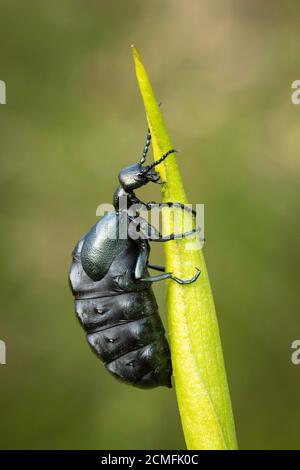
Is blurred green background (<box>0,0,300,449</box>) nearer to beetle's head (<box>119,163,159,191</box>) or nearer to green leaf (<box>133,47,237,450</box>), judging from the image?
beetle's head (<box>119,163,159,191</box>)

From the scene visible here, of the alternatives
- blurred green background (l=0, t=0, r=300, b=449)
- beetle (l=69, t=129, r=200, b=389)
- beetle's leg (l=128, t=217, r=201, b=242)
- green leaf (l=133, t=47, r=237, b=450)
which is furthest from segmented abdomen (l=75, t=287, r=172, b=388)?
blurred green background (l=0, t=0, r=300, b=449)

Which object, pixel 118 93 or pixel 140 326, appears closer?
pixel 140 326

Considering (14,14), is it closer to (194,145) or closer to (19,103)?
(19,103)

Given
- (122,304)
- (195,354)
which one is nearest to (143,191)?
(122,304)

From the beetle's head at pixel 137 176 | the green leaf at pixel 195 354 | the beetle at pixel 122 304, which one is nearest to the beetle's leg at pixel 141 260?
the beetle at pixel 122 304

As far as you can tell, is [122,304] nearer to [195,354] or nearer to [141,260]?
[141,260]

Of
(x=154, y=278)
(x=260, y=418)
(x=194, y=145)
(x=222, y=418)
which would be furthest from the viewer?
(x=194, y=145)
